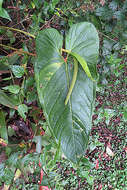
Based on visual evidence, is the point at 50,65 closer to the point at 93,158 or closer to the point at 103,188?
the point at 93,158

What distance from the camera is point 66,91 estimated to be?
0.77 m

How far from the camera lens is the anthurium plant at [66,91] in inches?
28.9

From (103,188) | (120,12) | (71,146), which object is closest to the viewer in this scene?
(71,146)

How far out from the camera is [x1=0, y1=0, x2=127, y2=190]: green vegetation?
757mm

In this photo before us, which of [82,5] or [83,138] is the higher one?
[82,5]

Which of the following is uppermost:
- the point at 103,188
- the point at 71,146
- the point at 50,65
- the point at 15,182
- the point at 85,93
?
the point at 50,65

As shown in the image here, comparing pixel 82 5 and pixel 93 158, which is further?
pixel 93 158

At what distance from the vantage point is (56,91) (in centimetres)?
76

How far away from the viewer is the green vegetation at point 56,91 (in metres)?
0.76

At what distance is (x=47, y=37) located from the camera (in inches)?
31.2

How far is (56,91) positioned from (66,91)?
44mm

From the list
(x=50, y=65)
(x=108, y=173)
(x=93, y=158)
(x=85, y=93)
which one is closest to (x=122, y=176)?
(x=108, y=173)

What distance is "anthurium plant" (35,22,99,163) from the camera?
2.40 ft

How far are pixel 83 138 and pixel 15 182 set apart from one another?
0.46 m
